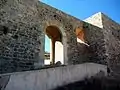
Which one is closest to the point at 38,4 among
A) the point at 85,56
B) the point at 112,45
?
the point at 85,56

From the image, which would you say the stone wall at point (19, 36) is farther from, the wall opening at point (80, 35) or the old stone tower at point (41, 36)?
the wall opening at point (80, 35)

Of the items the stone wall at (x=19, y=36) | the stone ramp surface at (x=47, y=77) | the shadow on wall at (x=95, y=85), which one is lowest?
the shadow on wall at (x=95, y=85)

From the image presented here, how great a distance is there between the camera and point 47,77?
3547 mm

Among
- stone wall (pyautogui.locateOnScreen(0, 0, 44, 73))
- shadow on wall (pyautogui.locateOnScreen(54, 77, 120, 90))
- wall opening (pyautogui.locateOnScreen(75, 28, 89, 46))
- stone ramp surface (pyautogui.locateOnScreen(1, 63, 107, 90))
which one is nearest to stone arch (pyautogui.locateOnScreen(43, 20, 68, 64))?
stone wall (pyautogui.locateOnScreen(0, 0, 44, 73))

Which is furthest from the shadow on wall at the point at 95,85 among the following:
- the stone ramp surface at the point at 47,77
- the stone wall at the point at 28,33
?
the stone wall at the point at 28,33

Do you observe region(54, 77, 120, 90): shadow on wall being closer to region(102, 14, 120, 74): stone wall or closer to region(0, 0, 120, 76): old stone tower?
region(0, 0, 120, 76): old stone tower

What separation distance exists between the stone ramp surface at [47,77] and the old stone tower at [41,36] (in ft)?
9.34

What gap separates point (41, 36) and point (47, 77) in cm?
402

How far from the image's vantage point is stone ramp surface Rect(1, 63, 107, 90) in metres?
3.10

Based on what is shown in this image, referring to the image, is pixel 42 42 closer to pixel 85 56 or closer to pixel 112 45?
pixel 85 56

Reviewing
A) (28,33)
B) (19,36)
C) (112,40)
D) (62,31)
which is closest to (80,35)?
(112,40)

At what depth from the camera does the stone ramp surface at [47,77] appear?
3104 mm

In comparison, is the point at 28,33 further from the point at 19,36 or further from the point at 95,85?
the point at 95,85

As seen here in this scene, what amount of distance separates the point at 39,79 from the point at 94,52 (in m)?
6.98
